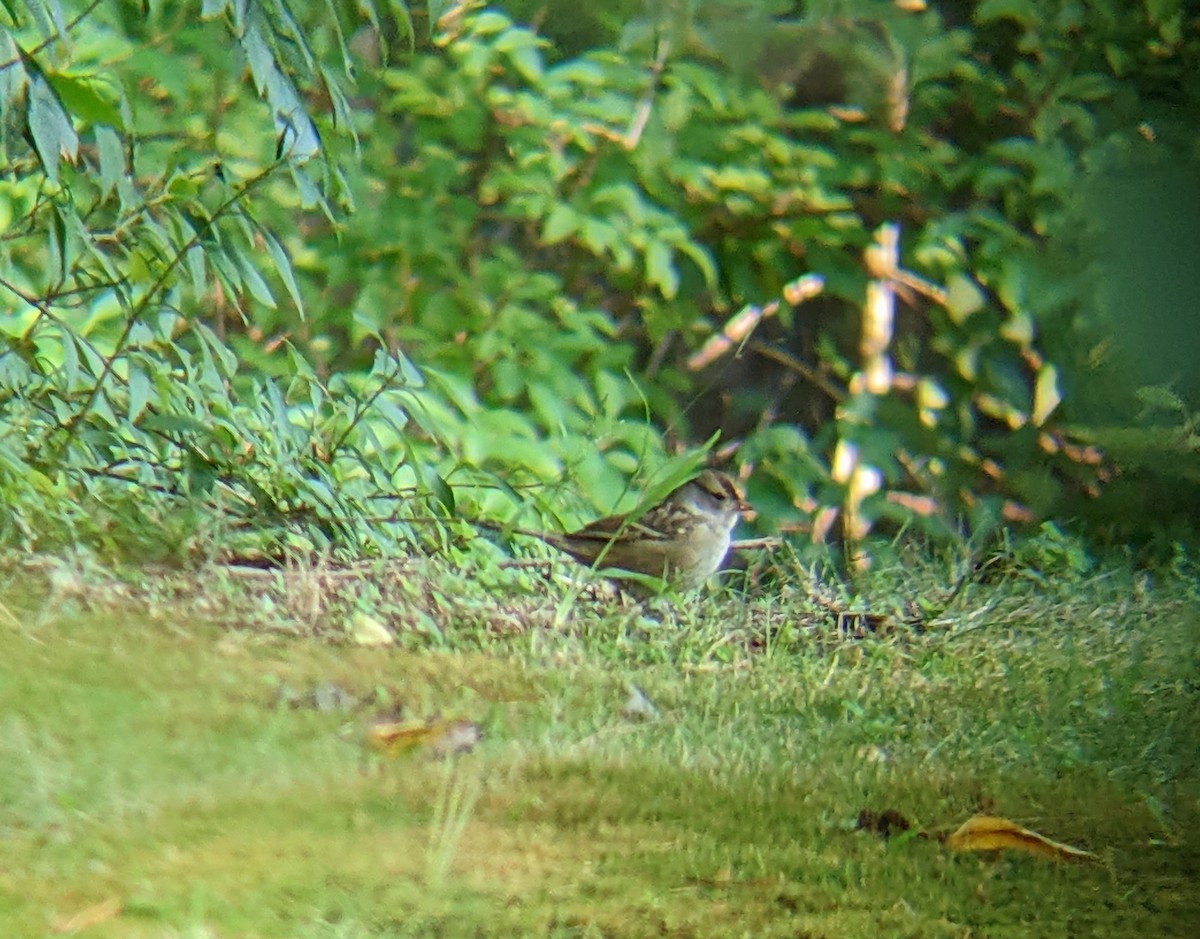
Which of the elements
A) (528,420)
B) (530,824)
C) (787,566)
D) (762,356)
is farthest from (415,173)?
(530,824)

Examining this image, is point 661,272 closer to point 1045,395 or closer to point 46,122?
point 1045,395

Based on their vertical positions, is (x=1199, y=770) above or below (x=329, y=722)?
below

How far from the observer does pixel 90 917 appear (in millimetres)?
819

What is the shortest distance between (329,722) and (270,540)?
189 mm

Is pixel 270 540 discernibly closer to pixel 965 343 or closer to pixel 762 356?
pixel 762 356

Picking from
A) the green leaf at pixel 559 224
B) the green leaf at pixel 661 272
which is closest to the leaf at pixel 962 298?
the green leaf at pixel 661 272

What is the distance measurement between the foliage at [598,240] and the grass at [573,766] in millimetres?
187

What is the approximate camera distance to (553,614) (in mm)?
1144

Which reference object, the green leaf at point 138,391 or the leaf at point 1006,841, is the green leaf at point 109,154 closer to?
the green leaf at point 138,391

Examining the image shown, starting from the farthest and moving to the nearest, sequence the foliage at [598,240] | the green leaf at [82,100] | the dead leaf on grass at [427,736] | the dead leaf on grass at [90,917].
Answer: the foliage at [598,240] → the green leaf at [82,100] → the dead leaf on grass at [427,736] → the dead leaf on grass at [90,917]

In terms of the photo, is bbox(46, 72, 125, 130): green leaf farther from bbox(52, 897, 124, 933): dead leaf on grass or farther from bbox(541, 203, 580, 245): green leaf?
bbox(52, 897, 124, 933): dead leaf on grass

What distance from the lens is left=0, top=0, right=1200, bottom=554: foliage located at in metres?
1.26

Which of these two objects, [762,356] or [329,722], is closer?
[329,722]

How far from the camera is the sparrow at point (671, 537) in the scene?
4.02ft
